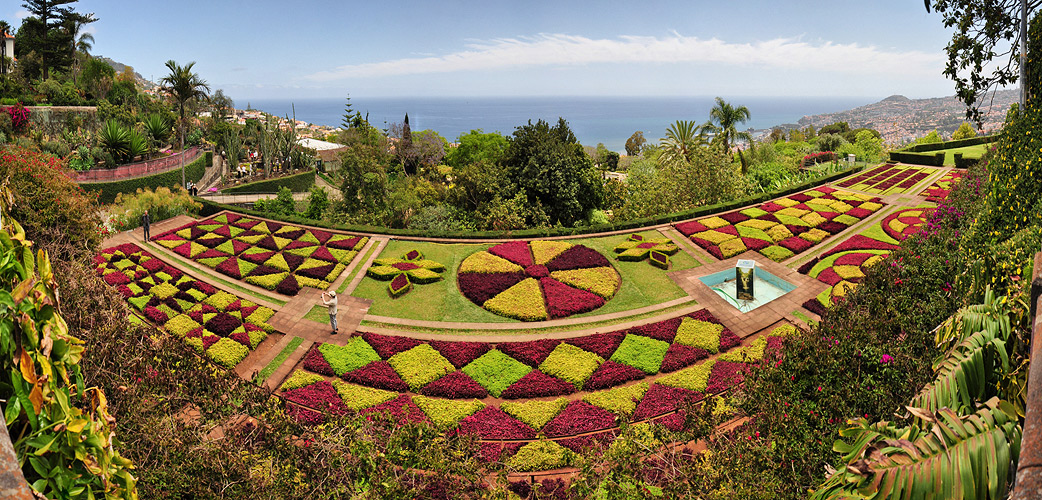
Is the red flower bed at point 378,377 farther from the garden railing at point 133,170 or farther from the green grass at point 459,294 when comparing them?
the garden railing at point 133,170

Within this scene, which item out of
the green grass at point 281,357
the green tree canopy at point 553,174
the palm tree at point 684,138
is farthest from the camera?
the palm tree at point 684,138

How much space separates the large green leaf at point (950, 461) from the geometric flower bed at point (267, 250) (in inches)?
873

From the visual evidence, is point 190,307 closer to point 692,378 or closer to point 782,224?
point 692,378

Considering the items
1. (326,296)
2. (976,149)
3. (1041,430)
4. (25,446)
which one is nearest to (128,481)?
(25,446)

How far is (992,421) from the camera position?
318cm

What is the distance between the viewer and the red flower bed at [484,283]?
2206 centimetres

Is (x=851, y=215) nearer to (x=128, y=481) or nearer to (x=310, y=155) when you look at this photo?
(x=128, y=481)

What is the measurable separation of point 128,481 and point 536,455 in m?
10.7

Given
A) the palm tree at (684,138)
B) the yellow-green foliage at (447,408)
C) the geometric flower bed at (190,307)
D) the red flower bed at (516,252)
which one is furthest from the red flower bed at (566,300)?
the palm tree at (684,138)

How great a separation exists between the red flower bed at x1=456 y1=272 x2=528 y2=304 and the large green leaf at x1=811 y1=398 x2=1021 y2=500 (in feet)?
61.2

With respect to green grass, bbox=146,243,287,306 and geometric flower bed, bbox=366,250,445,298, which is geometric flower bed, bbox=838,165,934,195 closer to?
geometric flower bed, bbox=366,250,445,298

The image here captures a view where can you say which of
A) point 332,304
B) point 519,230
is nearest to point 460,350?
point 332,304

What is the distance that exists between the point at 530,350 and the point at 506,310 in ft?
10.1

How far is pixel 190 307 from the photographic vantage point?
20922mm
